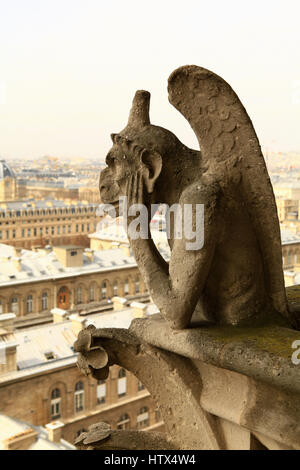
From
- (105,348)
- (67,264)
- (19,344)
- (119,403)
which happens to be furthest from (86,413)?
(105,348)

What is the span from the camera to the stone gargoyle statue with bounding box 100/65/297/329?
2830 millimetres

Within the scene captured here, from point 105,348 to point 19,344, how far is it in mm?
17323

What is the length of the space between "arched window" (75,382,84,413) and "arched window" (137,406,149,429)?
2.14 meters

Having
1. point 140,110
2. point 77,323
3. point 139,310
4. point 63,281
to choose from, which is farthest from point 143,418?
point 140,110

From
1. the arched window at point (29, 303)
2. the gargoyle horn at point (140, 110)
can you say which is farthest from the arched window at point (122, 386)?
the gargoyle horn at point (140, 110)

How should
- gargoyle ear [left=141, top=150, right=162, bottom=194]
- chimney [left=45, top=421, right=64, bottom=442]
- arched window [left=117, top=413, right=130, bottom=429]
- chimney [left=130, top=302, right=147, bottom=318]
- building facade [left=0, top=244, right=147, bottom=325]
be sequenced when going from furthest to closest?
1. building facade [left=0, top=244, right=147, bottom=325]
2. chimney [left=130, top=302, right=147, bottom=318]
3. arched window [left=117, top=413, right=130, bottom=429]
4. chimney [left=45, top=421, right=64, bottom=442]
5. gargoyle ear [left=141, top=150, right=162, bottom=194]

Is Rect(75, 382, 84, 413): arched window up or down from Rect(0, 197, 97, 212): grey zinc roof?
down

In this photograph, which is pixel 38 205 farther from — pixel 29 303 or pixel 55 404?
pixel 55 404

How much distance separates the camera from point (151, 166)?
2990 millimetres

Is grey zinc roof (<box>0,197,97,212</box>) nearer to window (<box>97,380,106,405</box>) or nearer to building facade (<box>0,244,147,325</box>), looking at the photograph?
building facade (<box>0,244,147,325</box>)

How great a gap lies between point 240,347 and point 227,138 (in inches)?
37.0
